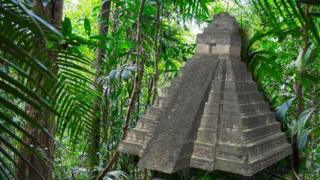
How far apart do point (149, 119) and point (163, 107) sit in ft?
0.68

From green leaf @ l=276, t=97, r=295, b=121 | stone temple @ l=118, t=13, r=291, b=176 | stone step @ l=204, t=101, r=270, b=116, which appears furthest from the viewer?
green leaf @ l=276, t=97, r=295, b=121

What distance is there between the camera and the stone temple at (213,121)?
4062 millimetres

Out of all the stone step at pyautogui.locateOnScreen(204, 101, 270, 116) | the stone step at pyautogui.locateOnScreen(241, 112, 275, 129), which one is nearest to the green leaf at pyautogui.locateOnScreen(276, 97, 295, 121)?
the stone step at pyautogui.locateOnScreen(241, 112, 275, 129)

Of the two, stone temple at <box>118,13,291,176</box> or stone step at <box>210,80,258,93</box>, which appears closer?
stone temple at <box>118,13,291,176</box>

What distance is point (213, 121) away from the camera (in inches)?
167

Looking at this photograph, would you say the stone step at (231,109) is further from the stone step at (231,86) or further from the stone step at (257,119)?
the stone step at (231,86)

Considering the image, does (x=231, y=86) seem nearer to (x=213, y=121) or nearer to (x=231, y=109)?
(x=231, y=109)

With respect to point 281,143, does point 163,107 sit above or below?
above

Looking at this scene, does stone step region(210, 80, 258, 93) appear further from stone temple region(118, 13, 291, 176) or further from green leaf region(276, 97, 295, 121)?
green leaf region(276, 97, 295, 121)

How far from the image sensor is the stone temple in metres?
4.06

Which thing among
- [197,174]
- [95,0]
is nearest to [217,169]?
[197,174]

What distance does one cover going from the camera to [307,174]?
5.88m

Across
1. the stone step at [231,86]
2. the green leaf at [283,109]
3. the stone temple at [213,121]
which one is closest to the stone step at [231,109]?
the stone temple at [213,121]

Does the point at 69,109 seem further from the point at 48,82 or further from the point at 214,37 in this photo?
the point at 214,37
